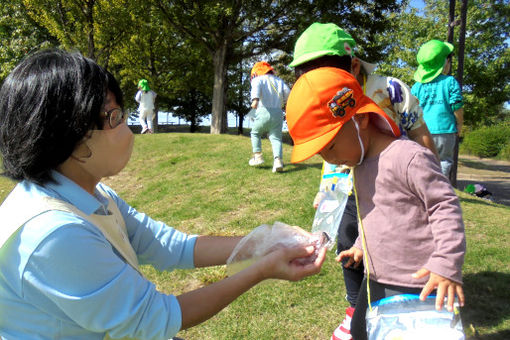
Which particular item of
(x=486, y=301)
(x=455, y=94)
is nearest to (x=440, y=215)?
(x=486, y=301)

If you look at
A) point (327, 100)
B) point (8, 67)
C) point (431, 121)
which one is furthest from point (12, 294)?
point (8, 67)

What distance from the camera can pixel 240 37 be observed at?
47.6 ft

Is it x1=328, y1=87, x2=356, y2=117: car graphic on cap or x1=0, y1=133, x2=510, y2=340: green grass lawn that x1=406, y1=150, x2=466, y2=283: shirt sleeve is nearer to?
x1=328, y1=87, x2=356, y2=117: car graphic on cap

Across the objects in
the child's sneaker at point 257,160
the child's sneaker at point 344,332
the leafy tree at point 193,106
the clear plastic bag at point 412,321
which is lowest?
the child's sneaker at point 344,332

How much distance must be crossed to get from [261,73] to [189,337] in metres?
5.04

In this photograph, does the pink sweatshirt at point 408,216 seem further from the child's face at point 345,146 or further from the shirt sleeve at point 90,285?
the shirt sleeve at point 90,285

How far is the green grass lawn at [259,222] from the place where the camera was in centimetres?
294

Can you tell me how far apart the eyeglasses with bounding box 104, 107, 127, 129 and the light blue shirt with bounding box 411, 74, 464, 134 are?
14.8 ft

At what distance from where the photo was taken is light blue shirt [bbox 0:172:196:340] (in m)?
1.16

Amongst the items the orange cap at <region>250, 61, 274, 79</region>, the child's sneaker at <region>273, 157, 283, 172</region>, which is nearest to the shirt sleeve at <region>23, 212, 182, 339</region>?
the child's sneaker at <region>273, 157, 283, 172</region>

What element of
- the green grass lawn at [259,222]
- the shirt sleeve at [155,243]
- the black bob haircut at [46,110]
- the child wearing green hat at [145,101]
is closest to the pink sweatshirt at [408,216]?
the shirt sleeve at [155,243]

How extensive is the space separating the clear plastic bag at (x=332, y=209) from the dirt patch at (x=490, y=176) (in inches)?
419

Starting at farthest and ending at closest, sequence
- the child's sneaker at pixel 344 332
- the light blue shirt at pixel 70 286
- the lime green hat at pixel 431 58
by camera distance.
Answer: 1. the lime green hat at pixel 431 58
2. the child's sneaker at pixel 344 332
3. the light blue shirt at pixel 70 286

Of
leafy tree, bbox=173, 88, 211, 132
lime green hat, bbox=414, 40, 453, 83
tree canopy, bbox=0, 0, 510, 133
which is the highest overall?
tree canopy, bbox=0, 0, 510, 133
